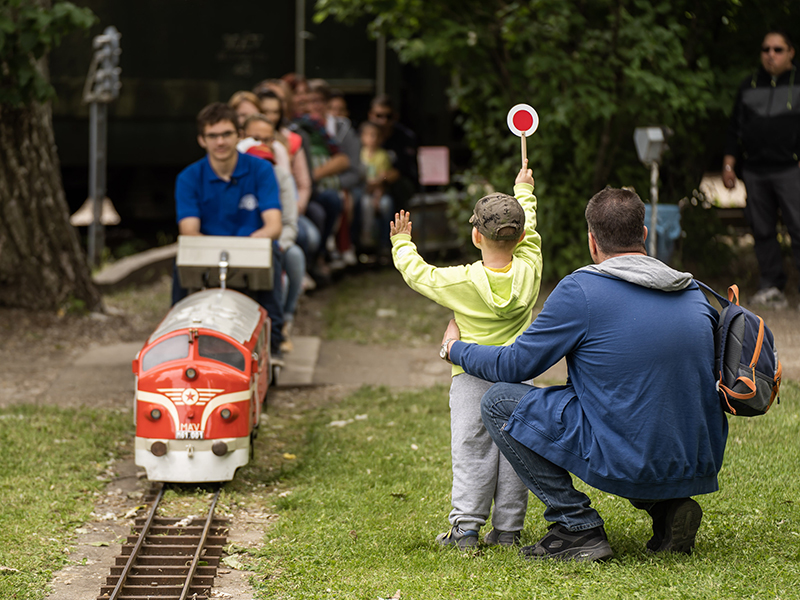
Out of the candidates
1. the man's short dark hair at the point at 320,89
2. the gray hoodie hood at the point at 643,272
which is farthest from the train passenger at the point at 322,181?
the gray hoodie hood at the point at 643,272

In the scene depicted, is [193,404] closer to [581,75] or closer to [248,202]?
[248,202]

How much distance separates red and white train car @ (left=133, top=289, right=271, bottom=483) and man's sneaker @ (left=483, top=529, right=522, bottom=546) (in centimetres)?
154

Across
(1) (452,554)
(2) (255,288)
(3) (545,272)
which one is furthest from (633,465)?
(3) (545,272)

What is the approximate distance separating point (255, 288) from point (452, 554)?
2923 mm

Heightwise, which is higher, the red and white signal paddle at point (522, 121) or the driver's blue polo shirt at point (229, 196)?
the red and white signal paddle at point (522, 121)

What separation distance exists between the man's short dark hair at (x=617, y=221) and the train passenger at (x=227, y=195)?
3.40 m

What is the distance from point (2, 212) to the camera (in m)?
9.14

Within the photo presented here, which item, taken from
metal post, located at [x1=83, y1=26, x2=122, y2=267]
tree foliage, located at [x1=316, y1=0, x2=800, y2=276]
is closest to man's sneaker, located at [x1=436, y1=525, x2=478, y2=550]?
tree foliage, located at [x1=316, y1=0, x2=800, y2=276]

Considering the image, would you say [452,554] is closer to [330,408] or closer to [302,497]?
[302,497]

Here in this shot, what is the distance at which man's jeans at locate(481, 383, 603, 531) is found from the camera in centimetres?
394

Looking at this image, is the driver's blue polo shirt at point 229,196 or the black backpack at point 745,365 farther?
the driver's blue polo shirt at point 229,196

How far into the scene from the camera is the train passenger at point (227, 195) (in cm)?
671

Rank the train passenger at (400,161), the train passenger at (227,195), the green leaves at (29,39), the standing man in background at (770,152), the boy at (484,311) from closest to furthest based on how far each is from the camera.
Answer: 1. the boy at (484,311)
2. the train passenger at (227,195)
3. the green leaves at (29,39)
4. the standing man in background at (770,152)
5. the train passenger at (400,161)

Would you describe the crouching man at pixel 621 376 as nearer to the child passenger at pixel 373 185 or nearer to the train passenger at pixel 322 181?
the train passenger at pixel 322 181
